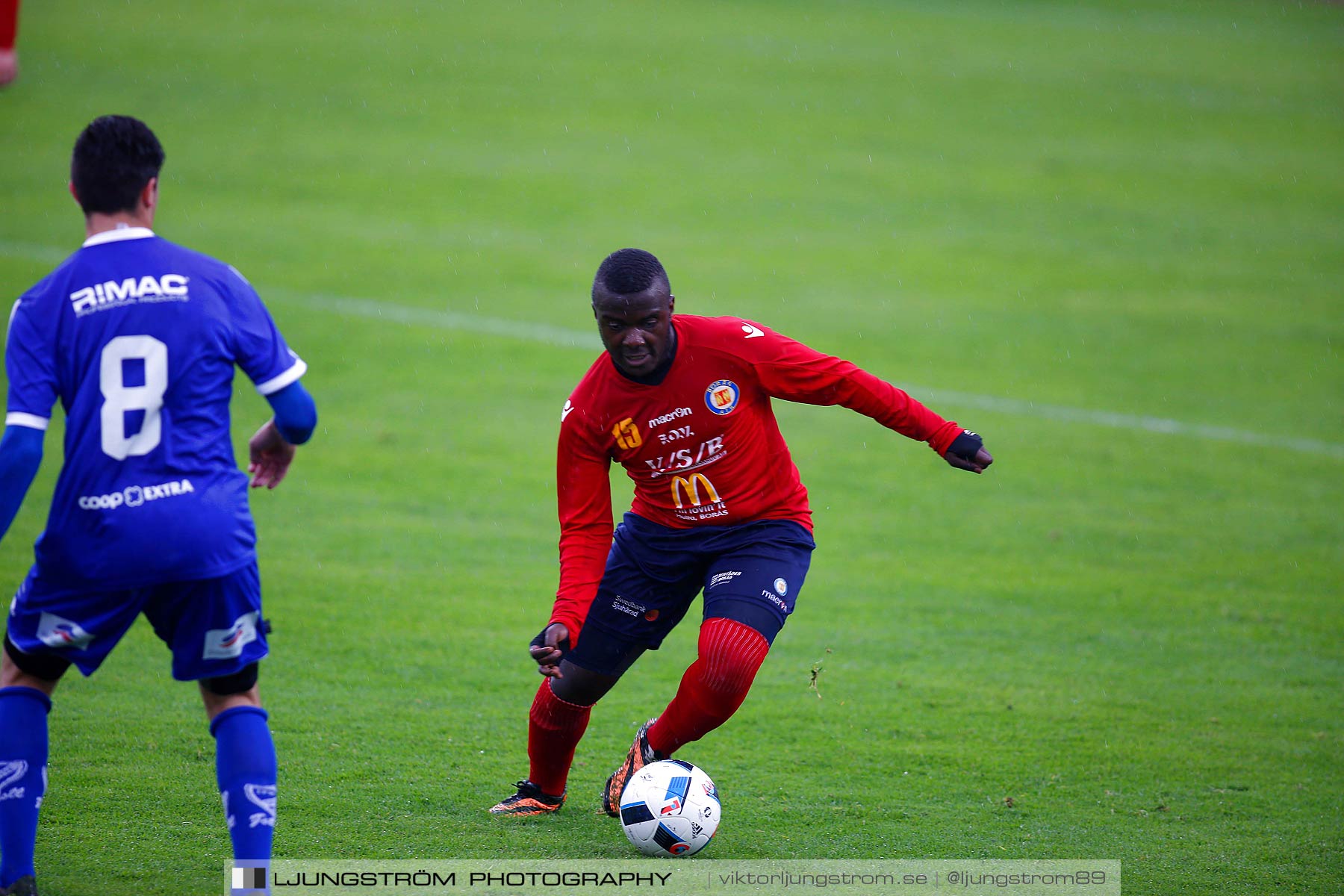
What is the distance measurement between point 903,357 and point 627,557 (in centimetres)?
941

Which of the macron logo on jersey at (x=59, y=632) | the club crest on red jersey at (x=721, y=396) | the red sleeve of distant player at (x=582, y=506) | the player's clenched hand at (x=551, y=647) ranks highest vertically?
the club crest on red jersey at (x=721, y=396)

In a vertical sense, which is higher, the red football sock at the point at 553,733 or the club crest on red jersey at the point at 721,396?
the club crest on red jersey at the point at 721,396

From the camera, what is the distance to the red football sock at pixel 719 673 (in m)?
4.79

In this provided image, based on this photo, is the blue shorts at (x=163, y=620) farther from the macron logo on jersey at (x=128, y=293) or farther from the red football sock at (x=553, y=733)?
the red football sock at (x=553, y=733)

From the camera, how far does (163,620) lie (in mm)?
4008

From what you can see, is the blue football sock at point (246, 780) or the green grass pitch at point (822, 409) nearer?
the blue football sock at point (246, 780)

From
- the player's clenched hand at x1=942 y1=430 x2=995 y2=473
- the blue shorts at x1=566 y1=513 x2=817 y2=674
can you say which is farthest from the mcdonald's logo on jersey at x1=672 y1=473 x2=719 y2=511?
the player's clenched hand at x1=942 y1=430 x2=995 y2=473

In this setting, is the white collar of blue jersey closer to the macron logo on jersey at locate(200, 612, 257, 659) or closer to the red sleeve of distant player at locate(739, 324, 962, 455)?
the macron logo on jersey at locate(200, 612, 257, 659)

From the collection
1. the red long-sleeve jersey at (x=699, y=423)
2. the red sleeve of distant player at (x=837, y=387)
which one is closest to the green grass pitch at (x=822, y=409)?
the red long-sleeve jersey at (x=699, y=423)

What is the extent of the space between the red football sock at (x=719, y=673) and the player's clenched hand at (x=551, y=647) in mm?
505

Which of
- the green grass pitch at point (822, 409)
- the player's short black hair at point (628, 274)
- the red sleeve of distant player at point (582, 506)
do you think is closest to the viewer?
the player's short black hair at point (628, 274)

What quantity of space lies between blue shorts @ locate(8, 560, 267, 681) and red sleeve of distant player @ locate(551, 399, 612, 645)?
124 cm

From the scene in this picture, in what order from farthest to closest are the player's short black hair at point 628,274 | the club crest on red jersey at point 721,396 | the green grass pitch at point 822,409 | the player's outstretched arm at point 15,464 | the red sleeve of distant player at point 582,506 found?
the green grass pitch at point 822,409 < the club crest on red jersey at point 721,396 < the red sleeve of distant player at point 582,506 < the player's short black hair at point 628,274 < the player's outstretched arm at point 15,464

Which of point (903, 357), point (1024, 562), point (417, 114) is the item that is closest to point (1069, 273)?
point (903, 357)
